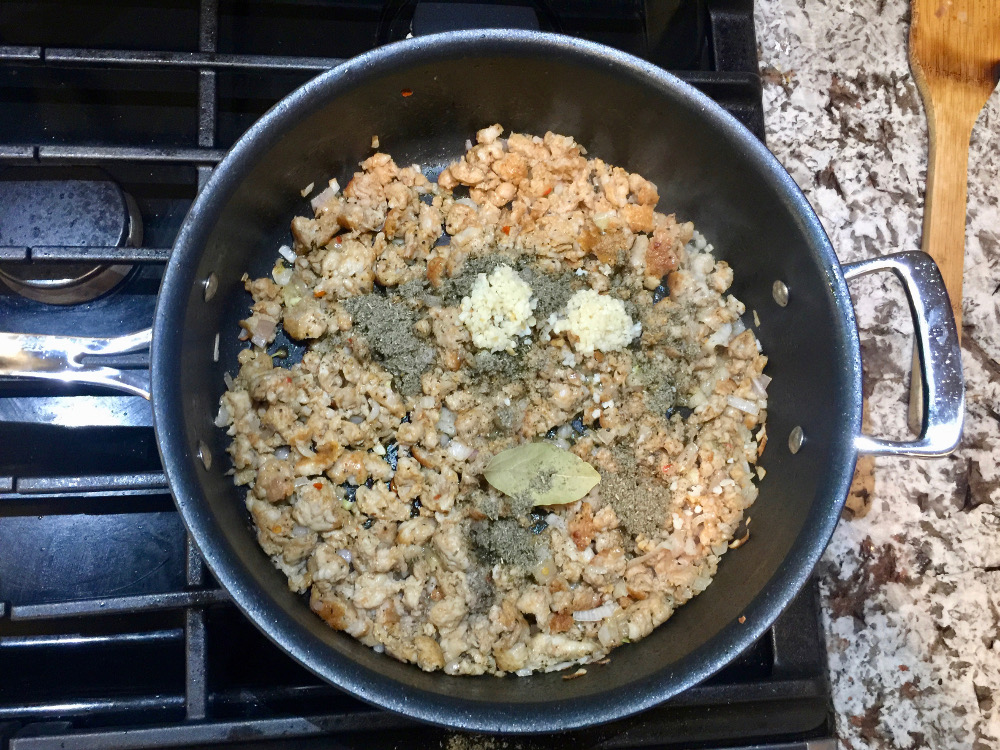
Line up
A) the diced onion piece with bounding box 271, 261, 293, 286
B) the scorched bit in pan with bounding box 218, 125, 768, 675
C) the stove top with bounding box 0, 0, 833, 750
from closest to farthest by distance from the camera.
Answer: the stove top with bounding box 0, 0, 833, 750 → the scorched bit in pan with bounding box 218, 125, 768, 675 → the diced onion piece with bounding box 271, 261, 293, 286

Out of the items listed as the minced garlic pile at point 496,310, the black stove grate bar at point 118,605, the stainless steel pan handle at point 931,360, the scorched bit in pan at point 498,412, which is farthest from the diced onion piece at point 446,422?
the stainless steel pan handle at point 931,360

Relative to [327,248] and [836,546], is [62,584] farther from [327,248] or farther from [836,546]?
[836,546]

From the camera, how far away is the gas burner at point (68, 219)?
1279 millimetres

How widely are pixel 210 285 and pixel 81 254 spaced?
19 centimetres

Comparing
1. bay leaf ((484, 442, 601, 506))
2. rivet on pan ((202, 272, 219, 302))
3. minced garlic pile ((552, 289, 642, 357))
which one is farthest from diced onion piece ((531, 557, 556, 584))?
rivet on pan ((202, 272, 219, 302))

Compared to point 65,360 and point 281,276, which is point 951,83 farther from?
point 65,360

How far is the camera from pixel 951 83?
1.41m

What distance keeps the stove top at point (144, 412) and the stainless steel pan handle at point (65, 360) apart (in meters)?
0.14

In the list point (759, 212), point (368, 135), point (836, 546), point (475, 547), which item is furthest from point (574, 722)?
point (368, 135)

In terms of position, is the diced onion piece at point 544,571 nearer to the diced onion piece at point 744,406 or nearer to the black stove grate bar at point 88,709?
the diced onion piece at point 744,406

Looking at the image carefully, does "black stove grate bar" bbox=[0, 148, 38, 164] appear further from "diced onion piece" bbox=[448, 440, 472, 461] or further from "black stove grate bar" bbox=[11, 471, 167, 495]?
"diced onion piece" bbox=[448, 440, 472, 461]

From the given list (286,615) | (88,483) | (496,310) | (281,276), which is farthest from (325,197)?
(286,615)

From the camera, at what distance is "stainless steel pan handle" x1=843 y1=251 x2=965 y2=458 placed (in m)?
1.04

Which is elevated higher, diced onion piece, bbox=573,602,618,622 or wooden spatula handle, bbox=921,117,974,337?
wooden spatula handle, bbox=921,117,974,337
